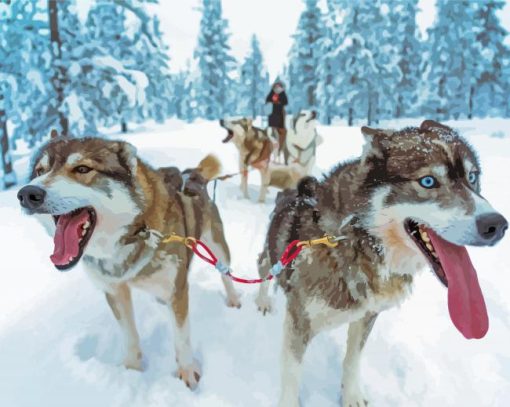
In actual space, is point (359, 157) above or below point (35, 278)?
above

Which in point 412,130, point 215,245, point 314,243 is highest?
point 412,130

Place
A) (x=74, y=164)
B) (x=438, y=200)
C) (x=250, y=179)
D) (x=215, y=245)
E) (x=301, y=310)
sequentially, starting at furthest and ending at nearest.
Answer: (x=250, y=179) → (x=215, y=245) → (x=301, y=310) → (x=74, y=164) → (x=438, y=200)

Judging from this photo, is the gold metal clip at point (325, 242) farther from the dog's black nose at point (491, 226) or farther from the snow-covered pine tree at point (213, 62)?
the snow-covered pine tree at point (213, 62)

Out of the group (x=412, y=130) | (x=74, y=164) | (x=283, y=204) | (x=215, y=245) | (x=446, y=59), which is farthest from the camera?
(x=446, y=59)

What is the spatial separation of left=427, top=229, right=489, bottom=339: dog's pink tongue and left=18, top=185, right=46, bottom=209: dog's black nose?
4.60 ft

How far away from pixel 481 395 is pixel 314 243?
51.4 inches

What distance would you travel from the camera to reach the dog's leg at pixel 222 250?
2581mm

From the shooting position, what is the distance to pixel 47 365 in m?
2.04

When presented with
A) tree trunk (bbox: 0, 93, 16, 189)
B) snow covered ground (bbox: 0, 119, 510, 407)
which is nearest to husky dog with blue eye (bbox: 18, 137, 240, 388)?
snow covered ground (bbox: 0, 119, 510, 407)

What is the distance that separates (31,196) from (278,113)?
7.34 m

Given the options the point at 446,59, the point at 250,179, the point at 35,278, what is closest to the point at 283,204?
the point at 35,278

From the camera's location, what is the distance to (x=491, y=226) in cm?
112

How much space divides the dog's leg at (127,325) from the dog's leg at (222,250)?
733mm

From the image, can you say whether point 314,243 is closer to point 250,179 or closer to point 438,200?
point 438,200
